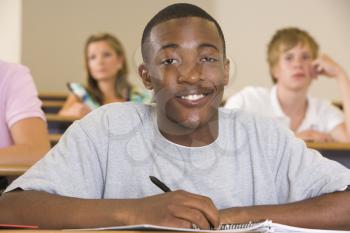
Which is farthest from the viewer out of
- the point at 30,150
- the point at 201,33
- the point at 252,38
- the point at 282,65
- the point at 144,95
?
the point at 252,38

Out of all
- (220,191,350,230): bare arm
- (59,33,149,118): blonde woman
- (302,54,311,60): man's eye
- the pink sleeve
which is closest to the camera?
(220,191,350,230): bare arm

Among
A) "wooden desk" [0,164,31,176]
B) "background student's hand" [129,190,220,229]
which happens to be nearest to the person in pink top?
"wooden desk" [0,164,31,176]

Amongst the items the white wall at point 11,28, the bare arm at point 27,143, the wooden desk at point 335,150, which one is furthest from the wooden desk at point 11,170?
the white wall at point 11,28

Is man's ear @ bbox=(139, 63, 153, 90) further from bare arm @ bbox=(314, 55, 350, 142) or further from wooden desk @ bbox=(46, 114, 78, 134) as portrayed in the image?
bare arm @ bbox=(314, 55, 350, 142)

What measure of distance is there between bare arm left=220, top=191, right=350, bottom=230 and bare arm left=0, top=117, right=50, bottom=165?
71 cm

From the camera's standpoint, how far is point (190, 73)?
4.07ft

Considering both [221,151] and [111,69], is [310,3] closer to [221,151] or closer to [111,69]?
[111,69]

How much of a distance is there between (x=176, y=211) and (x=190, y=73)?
1.00 ft

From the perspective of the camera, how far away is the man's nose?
1.24 m

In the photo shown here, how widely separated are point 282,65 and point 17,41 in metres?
3.43

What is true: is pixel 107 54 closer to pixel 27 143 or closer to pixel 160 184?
pixel 27 143

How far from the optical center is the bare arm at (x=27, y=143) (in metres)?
1.67

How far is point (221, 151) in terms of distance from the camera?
4.37ft

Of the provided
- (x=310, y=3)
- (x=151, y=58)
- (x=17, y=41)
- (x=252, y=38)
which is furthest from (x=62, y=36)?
(x=151, y=58)
